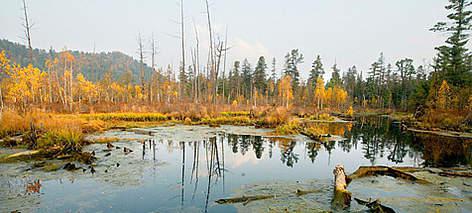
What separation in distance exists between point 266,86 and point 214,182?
55856 millimetres

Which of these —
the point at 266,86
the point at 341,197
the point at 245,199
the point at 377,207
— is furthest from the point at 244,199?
the point at 266,86

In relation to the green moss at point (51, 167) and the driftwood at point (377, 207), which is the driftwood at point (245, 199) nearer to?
the driftwood at point (377, 207)

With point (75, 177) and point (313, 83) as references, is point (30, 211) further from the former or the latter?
point (313, 83)

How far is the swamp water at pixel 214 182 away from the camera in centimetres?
497

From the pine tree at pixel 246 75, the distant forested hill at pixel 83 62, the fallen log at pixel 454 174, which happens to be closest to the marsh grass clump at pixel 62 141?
the fallen log at pixel 454 174

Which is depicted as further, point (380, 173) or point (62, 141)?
point (62, 141)

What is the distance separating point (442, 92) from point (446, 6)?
1100 centimetres

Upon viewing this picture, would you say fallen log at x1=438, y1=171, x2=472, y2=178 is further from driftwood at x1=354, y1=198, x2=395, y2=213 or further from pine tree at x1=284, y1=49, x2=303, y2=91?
pine tree at x1=284, y1=49, x2=303, y2=91

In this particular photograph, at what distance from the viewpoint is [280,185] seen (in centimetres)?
646

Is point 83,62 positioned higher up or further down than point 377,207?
higher up

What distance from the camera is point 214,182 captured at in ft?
22.1

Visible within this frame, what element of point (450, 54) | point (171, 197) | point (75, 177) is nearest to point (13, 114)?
point (75, 177)

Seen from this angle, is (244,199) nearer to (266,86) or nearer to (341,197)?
(341,197)

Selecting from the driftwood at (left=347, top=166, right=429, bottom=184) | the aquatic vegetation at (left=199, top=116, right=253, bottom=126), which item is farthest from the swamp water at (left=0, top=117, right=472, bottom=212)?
the aquatic vegetation at (left=199, top=116, right=253, bottom=126)
